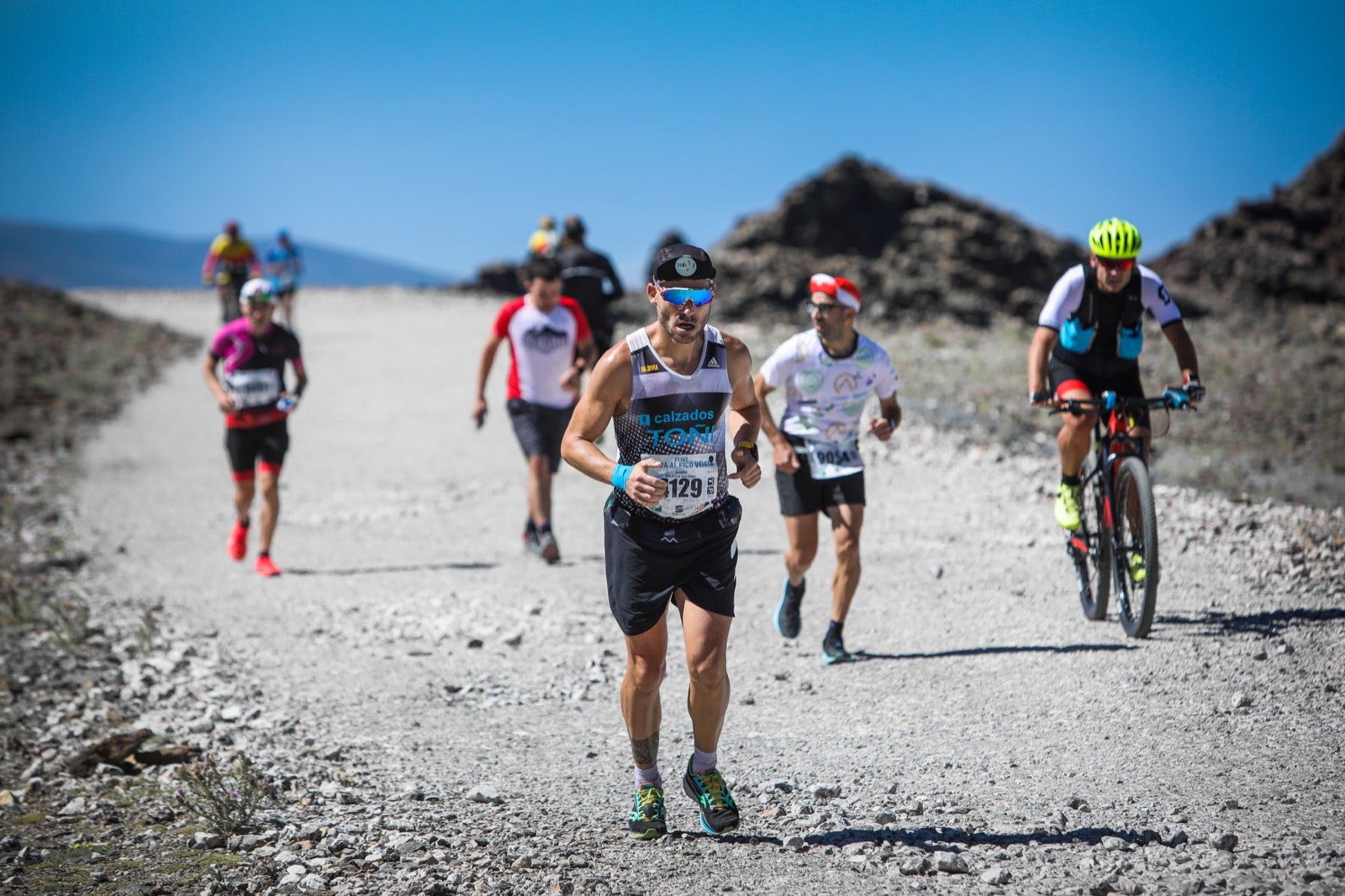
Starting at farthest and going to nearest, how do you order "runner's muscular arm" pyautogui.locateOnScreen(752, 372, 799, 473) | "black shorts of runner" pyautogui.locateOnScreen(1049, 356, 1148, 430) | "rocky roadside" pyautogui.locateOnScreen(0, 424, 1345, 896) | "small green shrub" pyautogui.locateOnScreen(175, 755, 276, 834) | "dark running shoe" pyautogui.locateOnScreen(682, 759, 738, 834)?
"black shorts of runner" pyautogui.locateOnScreen(1049, 356, 1148, 430) < "runner's muscular arm" pyautogui.locateOnScreen(752, 372, 799, 473) < "small green shrub" pyautogui.locateOnScreen(175, 755, 276, 834) < "dark running shoe" pyautogui.locateOnScreen(682, 759, 738, 834) < "rocky roadside" pyautogui.locateOnScreen(0, 424, 1345, 896)

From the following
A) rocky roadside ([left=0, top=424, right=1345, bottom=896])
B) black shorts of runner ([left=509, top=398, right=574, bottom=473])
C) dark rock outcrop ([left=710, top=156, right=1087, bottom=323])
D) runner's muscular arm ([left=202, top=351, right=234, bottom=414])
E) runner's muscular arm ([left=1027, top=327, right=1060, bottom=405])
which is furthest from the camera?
dark rock outcrop ([left=710, top=156, right=1087, bottom=323])

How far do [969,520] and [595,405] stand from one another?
283 inches

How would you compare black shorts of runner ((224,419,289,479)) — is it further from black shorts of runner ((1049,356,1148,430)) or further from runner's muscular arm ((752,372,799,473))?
black shorts of runner ((1049,356,1148,430))

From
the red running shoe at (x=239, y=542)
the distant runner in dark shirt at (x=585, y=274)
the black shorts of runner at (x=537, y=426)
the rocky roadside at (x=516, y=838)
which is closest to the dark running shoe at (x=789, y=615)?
the rocky roadside at (x=516, y=838)

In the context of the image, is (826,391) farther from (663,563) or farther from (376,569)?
(376,569)

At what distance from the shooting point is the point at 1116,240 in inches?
276

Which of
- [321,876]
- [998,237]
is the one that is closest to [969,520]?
[321,876]

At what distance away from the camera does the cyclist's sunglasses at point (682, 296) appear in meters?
4.53

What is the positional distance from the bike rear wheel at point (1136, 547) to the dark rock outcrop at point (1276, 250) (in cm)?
3320

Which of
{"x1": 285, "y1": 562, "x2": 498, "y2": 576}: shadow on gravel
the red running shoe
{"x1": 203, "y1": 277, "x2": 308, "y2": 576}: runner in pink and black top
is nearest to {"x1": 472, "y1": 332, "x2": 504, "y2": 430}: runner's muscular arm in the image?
{"x1": 285, "y1": 562, "x2": 498, "y2": 576}: shadow on gravel

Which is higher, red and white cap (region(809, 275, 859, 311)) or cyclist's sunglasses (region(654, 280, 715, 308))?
red and white cap (region(809, 275, 859, 311))

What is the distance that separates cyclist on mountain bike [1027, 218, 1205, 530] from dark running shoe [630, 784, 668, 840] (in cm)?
359

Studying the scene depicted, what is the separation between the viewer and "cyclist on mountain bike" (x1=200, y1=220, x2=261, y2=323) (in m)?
21.2

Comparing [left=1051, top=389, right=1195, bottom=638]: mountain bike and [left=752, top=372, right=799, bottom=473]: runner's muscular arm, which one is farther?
[left=1051, top=389, right=1195, bottom=638]: mountain bike
